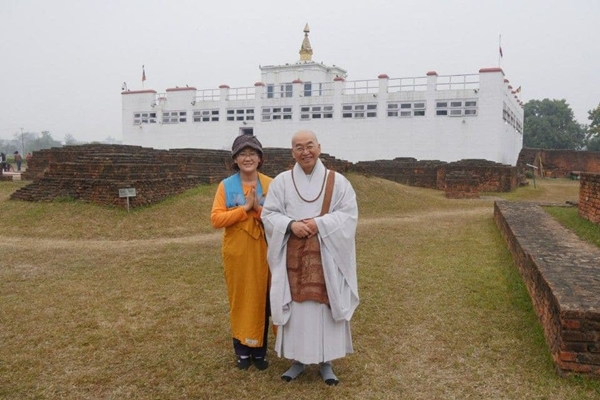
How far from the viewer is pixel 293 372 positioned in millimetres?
3242

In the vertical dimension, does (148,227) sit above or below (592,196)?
below

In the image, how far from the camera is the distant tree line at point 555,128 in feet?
153

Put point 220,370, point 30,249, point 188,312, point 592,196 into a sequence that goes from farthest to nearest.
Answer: point 592,196 < point 30,249 < point 188,312 < point 220,370

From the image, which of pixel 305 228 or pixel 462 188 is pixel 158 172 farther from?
pixel 462 188

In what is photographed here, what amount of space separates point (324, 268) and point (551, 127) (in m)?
50.5

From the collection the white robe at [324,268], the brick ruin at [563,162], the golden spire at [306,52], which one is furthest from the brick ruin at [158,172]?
the golden spire at [306,52]

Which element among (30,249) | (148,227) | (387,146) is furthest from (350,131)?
(30,249)

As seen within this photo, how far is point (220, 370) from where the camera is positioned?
11.1ft

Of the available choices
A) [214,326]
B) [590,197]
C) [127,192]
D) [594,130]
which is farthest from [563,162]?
[214,326]

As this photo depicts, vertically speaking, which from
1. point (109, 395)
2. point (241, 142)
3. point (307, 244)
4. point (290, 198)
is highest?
point (241, 142)

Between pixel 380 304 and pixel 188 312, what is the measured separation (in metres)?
1.82

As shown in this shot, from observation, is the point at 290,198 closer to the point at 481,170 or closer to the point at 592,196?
the point at 592,196

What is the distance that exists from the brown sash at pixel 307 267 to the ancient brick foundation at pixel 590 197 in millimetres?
6628

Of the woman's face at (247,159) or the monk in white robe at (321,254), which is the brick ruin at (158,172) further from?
the monk in white robe at (321,254)
